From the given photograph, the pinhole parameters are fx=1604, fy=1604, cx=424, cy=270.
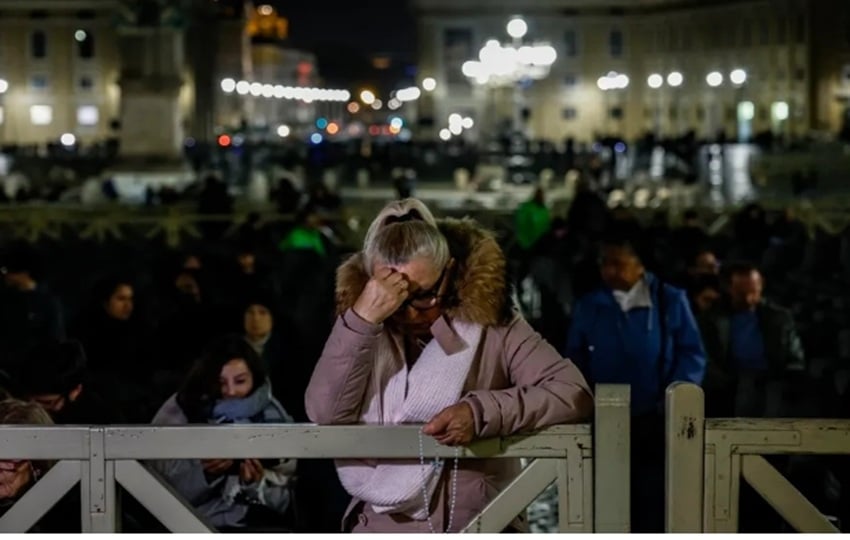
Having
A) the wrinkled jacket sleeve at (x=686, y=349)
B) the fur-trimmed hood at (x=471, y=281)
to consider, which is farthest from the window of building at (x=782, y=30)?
the fur-trimmed hood at (x=471, y=281)

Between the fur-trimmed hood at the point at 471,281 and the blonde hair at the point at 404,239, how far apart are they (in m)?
0.06

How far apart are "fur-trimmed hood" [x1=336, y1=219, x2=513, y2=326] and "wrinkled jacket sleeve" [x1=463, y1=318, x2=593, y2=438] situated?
0.30 ft

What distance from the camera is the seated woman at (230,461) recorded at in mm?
6305

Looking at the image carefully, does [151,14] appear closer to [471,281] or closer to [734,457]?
[471,281]

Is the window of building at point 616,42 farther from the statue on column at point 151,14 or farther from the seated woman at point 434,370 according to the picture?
the seated woman at point 434,370

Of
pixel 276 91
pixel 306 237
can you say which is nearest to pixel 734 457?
pixel 306 237

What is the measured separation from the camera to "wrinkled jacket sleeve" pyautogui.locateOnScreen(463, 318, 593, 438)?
461cm

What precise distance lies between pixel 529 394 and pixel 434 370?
290 millimetres

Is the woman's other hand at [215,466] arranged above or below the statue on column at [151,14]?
below

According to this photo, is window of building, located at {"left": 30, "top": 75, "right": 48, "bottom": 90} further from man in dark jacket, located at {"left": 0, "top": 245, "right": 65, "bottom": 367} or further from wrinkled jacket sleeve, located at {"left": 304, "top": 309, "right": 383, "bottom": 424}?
wrinkled jacket sleeve, located at {"left": 304, "top": 309, "right": 383, "bottom": 424}

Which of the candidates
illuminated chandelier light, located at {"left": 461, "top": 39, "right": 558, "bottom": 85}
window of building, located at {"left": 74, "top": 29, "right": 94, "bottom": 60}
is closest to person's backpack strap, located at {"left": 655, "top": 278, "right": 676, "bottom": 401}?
illuminated chandelier light, located at {"left": 461, "top": 39, "right": 558, "bottom": 85}

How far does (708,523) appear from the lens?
4727mm

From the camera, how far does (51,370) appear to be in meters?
6.88

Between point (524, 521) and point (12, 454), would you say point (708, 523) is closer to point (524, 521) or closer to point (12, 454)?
point (524, 521)
